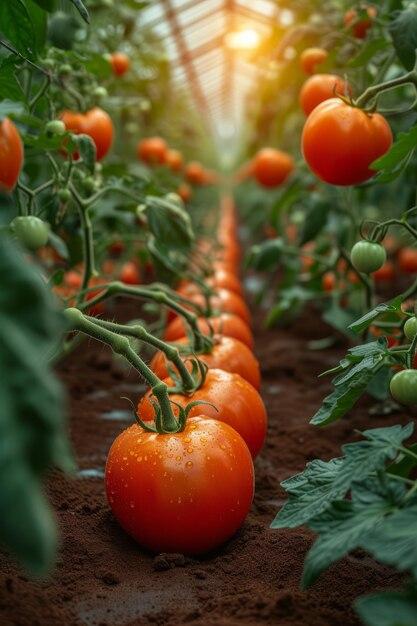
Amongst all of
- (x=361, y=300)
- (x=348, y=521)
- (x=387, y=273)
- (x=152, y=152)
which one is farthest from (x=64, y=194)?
(x=152, y=152)

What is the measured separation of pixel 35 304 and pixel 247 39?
7336 mm

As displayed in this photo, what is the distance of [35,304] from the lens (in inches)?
24.3

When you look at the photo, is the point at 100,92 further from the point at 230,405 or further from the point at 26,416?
the point at 26,416

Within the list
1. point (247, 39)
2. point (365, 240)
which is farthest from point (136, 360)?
point (247, 39)

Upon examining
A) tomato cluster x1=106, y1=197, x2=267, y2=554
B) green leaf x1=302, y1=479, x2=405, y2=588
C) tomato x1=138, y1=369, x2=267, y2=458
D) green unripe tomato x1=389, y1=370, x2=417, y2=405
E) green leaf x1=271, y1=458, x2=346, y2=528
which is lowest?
tomato x1=138, y1=369, x2=267, y2=458

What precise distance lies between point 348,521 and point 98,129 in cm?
129

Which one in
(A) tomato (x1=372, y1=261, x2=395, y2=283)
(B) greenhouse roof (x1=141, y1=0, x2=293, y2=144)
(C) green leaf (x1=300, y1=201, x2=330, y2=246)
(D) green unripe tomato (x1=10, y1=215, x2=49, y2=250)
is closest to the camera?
(D) green unripe tomato (x1=10, y1=215, x2=49, y2=250)

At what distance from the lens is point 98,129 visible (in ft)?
6.21

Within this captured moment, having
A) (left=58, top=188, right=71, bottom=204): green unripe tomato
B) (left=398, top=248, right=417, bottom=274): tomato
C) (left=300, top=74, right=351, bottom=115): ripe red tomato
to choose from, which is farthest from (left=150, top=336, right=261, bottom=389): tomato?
(left=398, top=248, right=417, bottom=274): tomato

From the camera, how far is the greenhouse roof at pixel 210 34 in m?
7.82

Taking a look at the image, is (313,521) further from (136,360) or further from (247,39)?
(247,39)

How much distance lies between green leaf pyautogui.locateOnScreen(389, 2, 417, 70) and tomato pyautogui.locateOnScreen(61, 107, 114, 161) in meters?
0.74

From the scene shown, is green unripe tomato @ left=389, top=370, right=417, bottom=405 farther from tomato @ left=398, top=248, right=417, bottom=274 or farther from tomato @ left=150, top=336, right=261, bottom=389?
tomato @ left=398, top=248, right=417, bottom=274

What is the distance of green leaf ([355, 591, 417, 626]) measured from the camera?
0.73m
